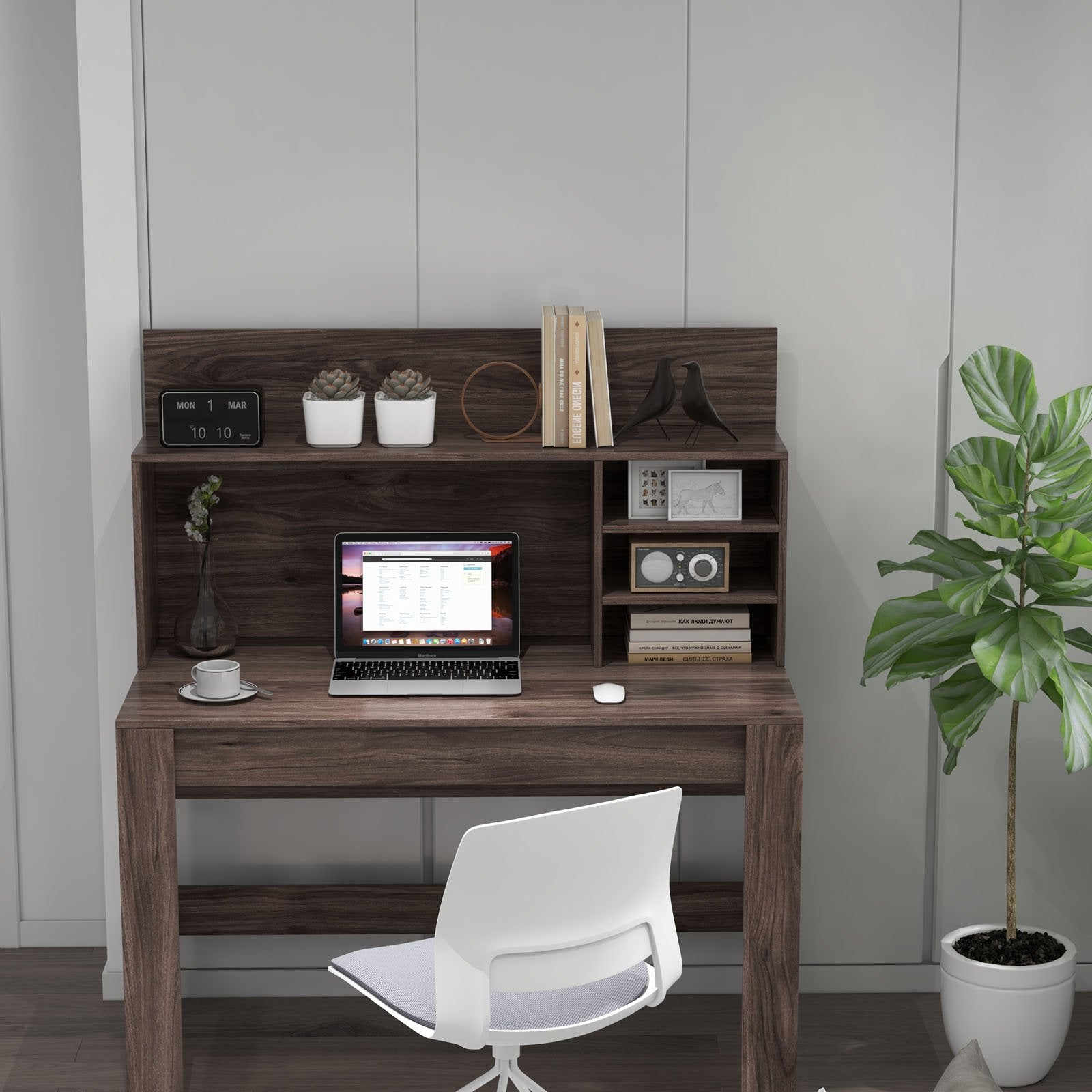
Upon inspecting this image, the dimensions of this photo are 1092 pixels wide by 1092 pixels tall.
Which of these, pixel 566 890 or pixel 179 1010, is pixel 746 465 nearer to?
pixel 566 890

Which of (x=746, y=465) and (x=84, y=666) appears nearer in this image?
(x=746, y=465)

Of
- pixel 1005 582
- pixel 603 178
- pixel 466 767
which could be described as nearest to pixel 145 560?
pixel 466 767

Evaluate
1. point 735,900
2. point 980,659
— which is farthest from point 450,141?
point 735,900

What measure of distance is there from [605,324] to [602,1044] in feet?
5.19

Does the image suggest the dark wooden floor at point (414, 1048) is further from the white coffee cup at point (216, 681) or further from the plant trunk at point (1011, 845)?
the white coffee cup at point (216, 681)

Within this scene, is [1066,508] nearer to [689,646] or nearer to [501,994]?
[689,646]

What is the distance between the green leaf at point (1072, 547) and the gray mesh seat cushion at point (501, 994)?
3.51ft

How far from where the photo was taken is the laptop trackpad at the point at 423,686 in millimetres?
2760

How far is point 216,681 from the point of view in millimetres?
2678

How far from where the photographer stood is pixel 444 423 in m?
3.06

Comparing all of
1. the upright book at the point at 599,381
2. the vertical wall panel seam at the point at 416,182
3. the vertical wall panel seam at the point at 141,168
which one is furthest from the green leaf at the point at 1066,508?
the vertical wall panel seam at the point at 141,168

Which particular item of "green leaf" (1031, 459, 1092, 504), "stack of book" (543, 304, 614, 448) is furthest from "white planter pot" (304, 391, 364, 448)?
"green leaf" (1031, 459, 1092, 504)

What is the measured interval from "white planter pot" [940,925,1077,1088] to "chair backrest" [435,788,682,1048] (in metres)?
1.02

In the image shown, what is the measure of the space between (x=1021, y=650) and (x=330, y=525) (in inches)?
58.3
